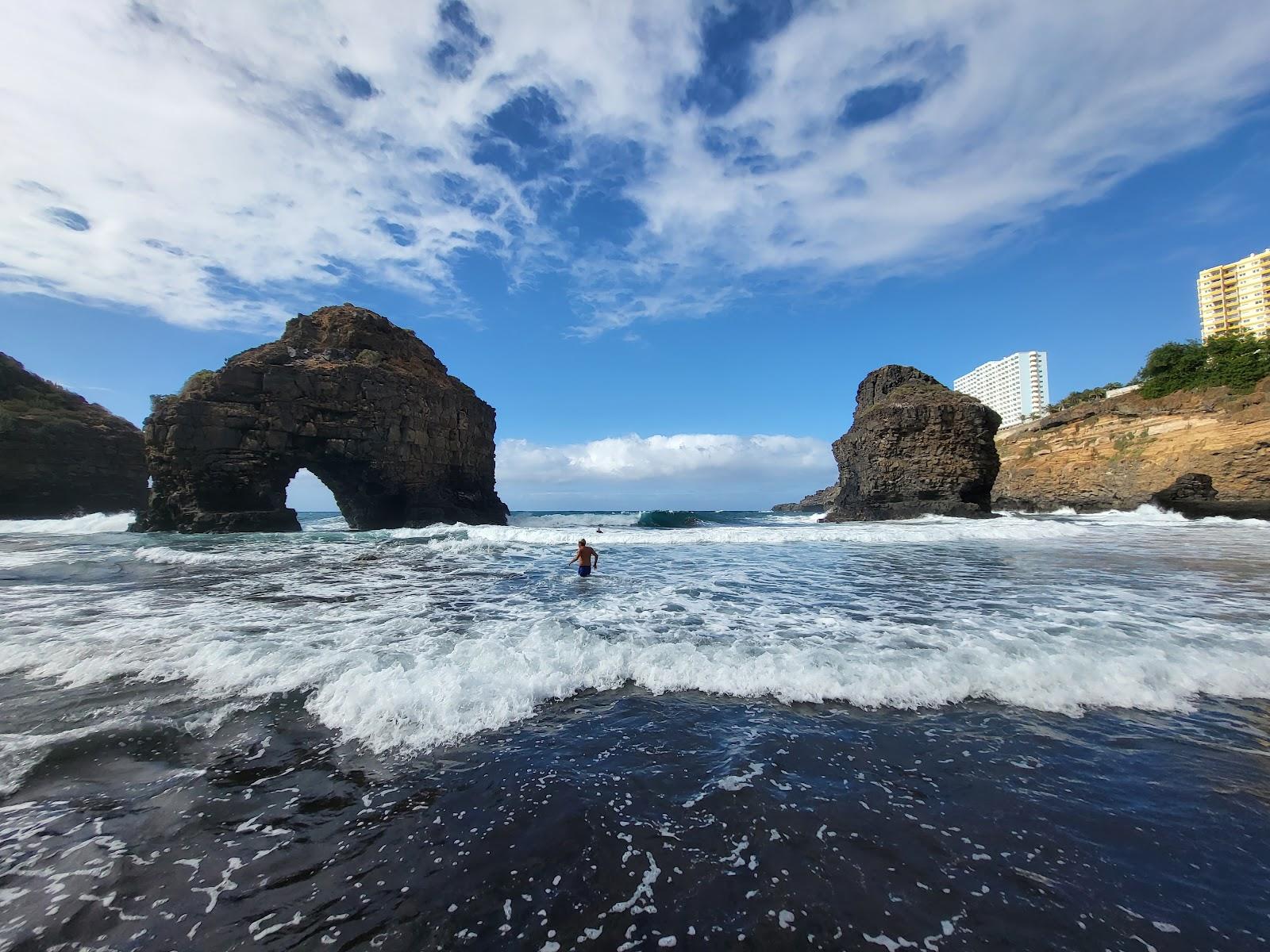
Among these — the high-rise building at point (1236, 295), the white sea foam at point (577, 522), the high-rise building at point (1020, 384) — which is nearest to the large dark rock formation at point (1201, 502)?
the white sea foam at point (577, 522)

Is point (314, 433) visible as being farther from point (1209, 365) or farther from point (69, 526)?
point (1209, 365)

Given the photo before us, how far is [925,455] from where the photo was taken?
3269cm

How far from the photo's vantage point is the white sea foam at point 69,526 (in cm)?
2758

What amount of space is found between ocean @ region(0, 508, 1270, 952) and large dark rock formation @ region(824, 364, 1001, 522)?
84.5 ft

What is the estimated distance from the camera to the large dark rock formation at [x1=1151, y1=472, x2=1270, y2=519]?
26.6 metres

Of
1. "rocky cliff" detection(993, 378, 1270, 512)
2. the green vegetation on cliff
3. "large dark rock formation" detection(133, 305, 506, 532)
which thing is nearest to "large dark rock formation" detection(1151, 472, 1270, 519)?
"rocky cliff" detection(993, 378, 1270, 512)

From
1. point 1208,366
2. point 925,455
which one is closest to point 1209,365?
point 1208,366

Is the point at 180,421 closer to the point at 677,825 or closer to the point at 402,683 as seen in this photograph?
the point at 402,683

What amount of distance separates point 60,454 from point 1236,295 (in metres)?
156

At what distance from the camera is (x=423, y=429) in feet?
108

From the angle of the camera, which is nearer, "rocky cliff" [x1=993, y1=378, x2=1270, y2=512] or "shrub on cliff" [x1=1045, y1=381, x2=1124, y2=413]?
"rocky cliff" [x1=993, y1=378, x2=1270, y2=512]

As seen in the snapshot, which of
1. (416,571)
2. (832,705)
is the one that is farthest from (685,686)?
(416,571)

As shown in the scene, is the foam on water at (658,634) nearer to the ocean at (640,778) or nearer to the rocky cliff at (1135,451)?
the ocean at (640,778)

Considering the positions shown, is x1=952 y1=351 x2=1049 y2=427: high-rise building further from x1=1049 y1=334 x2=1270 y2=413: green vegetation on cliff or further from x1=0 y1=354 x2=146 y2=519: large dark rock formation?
x1=0 y1=354 x2=146 y2=519: large dark rock formation
